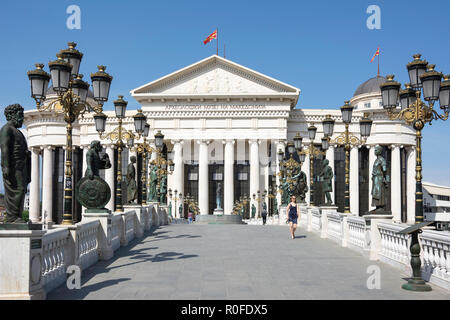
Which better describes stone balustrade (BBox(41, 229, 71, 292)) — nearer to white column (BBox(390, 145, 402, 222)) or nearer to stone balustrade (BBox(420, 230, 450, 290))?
stone balustrade (BBox(420, 230, 450, 290))

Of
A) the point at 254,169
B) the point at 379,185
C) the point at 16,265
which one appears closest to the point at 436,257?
the point at 379,185

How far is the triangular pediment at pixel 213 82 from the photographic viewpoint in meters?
59.5

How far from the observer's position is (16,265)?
25.2 ft

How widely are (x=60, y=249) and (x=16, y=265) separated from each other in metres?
2.38

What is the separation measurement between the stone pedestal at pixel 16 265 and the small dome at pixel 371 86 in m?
69.1

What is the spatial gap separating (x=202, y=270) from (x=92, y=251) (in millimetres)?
3349

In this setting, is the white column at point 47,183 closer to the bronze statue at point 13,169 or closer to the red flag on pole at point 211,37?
the red flag on pole at point 211,37

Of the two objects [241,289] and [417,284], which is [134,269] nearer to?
[241,289]

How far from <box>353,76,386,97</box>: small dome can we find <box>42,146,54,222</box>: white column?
158 ft

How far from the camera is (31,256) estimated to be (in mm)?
7812

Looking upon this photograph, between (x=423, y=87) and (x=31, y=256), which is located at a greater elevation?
(x=423, y=87)

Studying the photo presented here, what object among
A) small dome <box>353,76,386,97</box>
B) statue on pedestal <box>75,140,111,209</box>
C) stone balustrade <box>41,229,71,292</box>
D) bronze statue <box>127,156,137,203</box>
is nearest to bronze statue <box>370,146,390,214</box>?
statue on pedestal <box>75,140,111,209</box>
